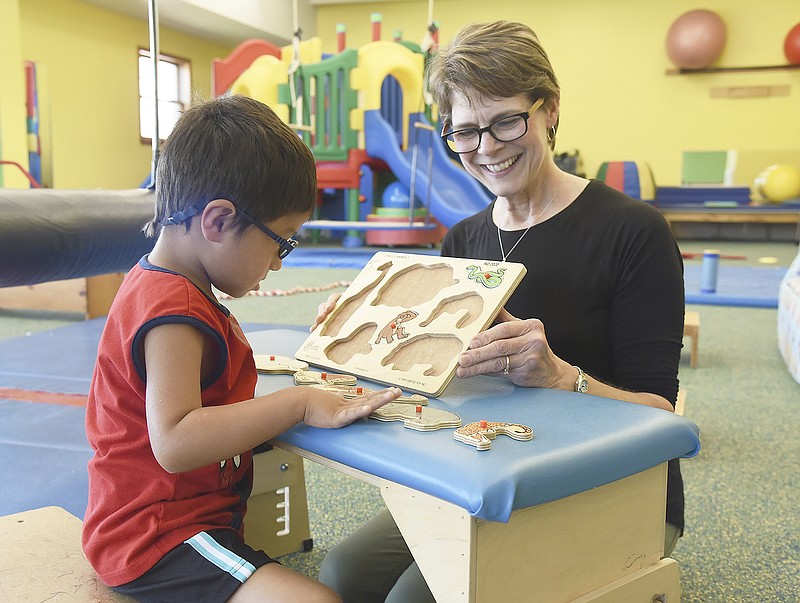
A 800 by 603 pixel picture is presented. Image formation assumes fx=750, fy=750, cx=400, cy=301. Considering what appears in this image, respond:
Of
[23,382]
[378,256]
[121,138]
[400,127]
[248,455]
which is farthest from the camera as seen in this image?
[121,138]

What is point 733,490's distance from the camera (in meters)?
2.05

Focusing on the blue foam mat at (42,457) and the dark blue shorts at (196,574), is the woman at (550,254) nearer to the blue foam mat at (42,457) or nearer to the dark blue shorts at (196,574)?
the dark blue shorts at (196,574)

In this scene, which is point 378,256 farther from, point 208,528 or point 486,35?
point 208,528

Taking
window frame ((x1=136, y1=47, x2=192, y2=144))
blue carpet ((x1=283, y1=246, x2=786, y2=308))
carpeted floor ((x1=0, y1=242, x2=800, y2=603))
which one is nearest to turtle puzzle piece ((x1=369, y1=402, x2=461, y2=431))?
carpeted floor ((x1=0, y1=242, x2=800, y2=603))

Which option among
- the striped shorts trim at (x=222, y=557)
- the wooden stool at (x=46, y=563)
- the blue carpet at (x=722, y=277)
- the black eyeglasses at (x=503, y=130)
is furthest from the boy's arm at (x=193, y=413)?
the blue carpet at (x=722, y=277)

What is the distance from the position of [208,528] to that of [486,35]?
0.91m

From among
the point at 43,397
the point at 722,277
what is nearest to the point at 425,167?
the point at 722,277

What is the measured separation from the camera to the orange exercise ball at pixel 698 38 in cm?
993

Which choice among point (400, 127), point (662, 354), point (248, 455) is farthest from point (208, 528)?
point (400, 127)

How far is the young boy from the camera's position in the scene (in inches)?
35.6

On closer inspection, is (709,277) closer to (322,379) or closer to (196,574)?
(322,379)

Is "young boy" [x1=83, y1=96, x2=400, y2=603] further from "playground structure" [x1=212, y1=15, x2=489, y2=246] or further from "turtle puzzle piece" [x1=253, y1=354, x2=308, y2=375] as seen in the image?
"playground structure" [x1=212, y1=15, x2=489, y2=246]

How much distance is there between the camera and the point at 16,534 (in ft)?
3.57

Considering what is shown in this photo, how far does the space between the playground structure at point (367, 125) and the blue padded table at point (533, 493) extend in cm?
609
